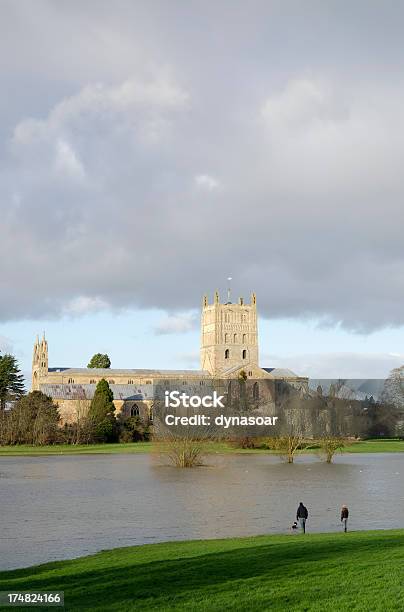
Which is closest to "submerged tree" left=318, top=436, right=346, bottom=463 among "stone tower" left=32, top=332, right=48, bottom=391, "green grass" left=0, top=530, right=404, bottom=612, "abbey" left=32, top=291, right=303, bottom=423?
"green grass" left=0, top=530, right=404, bottom=612

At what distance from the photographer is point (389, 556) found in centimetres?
1928

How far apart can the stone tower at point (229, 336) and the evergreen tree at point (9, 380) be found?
6302cm

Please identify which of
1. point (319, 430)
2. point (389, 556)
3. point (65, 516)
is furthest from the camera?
point (319, 430)

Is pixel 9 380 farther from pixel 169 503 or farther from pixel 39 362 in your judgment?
pixel 169 503

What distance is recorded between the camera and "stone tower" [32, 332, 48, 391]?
173 metres

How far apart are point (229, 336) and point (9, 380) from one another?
237 feet

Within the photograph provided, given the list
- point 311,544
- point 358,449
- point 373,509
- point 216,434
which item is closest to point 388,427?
point 358,449

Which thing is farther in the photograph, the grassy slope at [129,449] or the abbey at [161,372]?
the abbey at [161,372]

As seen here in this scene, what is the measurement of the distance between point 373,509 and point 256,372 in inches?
5039

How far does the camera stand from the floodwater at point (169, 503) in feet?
98.5

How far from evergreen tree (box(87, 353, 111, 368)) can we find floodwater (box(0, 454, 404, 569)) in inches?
4558

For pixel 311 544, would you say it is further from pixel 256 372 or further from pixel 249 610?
pixel 256 372

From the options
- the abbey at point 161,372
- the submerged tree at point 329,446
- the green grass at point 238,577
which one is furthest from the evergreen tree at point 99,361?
the green grass at point 238,577

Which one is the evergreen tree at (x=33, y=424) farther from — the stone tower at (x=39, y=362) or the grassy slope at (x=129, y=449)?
the stone tower at (x=39, y=362)
